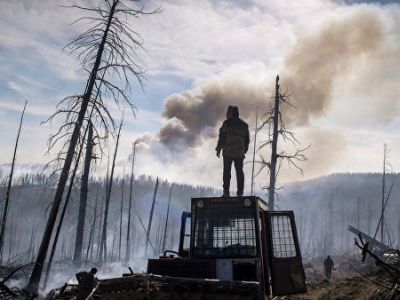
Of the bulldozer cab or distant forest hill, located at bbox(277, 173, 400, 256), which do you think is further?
distant forest hill, located at bbox(277, 173, 400, 256)

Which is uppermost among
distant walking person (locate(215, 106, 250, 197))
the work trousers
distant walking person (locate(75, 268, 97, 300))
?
distant walking person (locate(215, 106, 250, 197))

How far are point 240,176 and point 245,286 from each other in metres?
6.60

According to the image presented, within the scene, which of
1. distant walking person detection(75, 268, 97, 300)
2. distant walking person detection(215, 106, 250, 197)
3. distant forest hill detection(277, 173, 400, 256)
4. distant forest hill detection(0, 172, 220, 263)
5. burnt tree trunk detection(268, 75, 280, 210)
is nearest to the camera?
distant walking person detection(75, 268, 97, 300)

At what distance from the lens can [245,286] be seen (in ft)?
13.8

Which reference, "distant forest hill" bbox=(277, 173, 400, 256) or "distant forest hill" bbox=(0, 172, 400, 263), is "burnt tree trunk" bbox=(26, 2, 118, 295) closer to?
"distant forest hill" bbox=(0, 172, 400, 263)

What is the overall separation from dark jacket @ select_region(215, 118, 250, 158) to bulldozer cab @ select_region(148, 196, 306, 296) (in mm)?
2515

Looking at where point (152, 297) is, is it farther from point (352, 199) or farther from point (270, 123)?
point (352, 199)

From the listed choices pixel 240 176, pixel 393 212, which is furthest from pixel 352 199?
pixel 240 176

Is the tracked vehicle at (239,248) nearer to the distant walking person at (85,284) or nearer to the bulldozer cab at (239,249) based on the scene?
the bulldozer cab at (239,249)

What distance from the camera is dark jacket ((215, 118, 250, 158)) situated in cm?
1070

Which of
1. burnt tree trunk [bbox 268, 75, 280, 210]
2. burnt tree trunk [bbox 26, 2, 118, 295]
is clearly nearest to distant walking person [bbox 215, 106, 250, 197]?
burnt tree trunk [bbox 26, 2, 118, 295]

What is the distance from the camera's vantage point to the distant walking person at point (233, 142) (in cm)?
1068

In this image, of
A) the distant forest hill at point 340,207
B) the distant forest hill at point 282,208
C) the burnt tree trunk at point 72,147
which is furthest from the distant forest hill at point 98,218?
the burnt tree trunk at point 72,147

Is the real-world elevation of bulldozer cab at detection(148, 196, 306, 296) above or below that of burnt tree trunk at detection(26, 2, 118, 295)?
below
